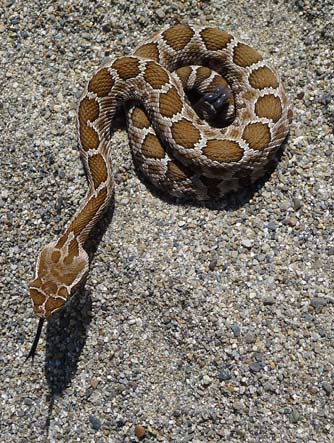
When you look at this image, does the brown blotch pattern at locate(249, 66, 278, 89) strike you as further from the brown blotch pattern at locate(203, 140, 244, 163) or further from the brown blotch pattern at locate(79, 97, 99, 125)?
the brown blotch pattern at locate(79, 97, 99, 125)

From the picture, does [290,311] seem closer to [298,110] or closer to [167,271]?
[167,271]

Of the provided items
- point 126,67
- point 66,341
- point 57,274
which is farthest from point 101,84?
point 66,341

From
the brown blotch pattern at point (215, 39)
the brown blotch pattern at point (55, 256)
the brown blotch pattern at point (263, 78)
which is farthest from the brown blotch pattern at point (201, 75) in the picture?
the brown blotch pattern at point (55, 256)

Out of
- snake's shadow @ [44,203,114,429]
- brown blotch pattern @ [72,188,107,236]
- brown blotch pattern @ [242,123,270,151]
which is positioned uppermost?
brown blotch pattern @ [242,123,270,151]

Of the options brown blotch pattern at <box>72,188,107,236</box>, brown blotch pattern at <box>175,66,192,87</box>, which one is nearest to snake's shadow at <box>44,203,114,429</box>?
brown blotch pattern at <box>72,188,107,236</box>

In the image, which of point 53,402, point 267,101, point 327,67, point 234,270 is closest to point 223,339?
point 234,270
